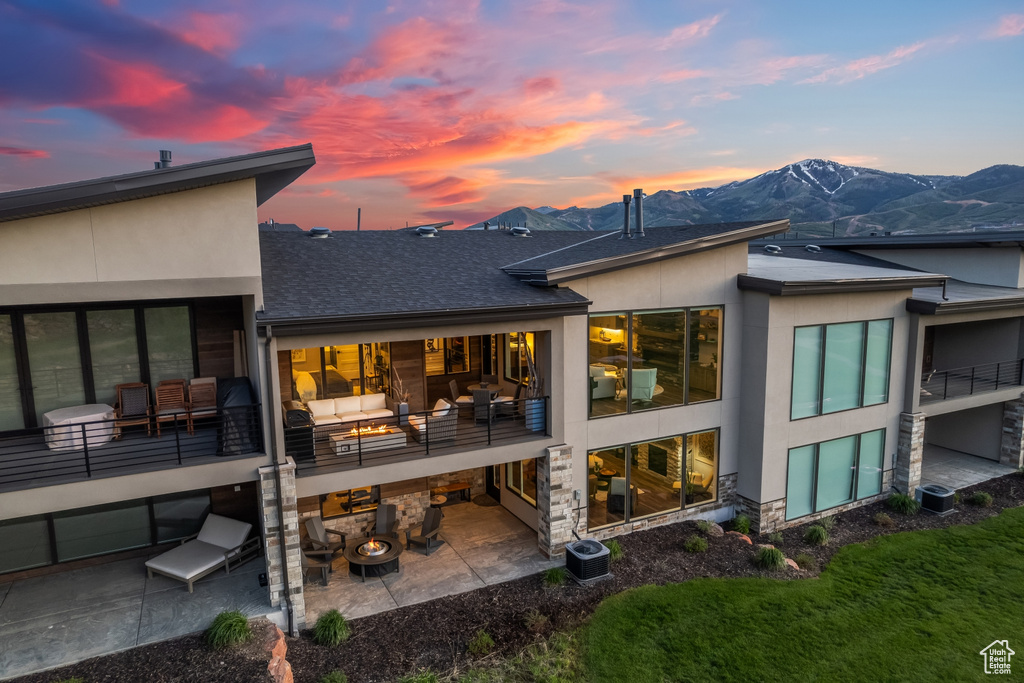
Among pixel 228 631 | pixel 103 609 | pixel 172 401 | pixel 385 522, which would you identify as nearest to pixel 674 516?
pixel 385 522

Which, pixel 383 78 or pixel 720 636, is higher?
pixel 383 78

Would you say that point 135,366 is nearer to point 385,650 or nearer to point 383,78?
point 385,650

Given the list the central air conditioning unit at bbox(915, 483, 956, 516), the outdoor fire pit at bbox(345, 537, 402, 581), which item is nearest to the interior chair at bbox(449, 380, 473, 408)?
the outdoor fire pit at bbox(345, 537, 402, 581)

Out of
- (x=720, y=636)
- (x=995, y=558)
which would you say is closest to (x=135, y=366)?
(x=720, y=636)

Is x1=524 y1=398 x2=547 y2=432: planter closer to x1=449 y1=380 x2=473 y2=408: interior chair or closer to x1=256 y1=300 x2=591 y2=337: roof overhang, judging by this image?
x1=449 y1=380 x2=473 y2=408: interior chair

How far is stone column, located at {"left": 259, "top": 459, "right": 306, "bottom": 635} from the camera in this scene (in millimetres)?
9188

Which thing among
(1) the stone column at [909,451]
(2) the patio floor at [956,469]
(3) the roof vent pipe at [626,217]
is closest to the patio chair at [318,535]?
(3) the roof vent pipe at [626,217]

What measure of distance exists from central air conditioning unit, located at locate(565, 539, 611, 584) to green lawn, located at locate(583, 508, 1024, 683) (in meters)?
0.70

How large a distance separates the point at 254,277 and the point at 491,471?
848 centimetres

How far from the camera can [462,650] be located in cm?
888

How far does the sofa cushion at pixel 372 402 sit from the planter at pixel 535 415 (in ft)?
11.0

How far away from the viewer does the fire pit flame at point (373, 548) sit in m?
11.2

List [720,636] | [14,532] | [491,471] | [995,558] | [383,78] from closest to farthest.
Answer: [720,636] → [14,532] → [995,558] → [491,471] → [383,78]

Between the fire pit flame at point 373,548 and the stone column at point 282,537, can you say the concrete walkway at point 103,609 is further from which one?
the fire pit flame at point 373,548
